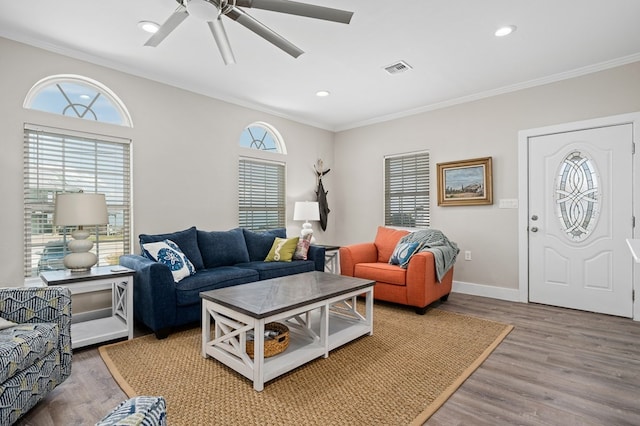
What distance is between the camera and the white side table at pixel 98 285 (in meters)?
2.59

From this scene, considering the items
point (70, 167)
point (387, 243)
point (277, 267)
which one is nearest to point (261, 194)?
point (277, 267)

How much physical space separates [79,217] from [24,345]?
4.34ft

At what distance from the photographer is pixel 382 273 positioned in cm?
377

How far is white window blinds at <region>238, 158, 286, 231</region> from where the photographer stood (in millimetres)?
4617

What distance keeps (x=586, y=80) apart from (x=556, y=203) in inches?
52.6

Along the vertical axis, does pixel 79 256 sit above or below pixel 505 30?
below

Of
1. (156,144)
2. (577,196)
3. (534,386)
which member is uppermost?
(156,144)

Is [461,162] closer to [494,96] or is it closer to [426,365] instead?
[494,96]

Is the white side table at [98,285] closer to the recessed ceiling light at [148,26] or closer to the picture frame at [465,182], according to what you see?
the recessed ceiling light at [148,26]

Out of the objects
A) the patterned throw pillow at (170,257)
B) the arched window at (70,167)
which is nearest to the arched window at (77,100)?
the arched window at (70,167)

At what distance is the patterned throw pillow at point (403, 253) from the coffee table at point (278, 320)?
104 centimetres

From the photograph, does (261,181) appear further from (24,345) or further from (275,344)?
(24,345)

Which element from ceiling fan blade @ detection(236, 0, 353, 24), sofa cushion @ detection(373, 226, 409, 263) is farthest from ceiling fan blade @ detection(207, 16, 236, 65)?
sofa cushion @ detection(373, 226, 409, 263)

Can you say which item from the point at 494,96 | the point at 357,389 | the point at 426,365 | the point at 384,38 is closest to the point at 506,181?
the point at 494,96
